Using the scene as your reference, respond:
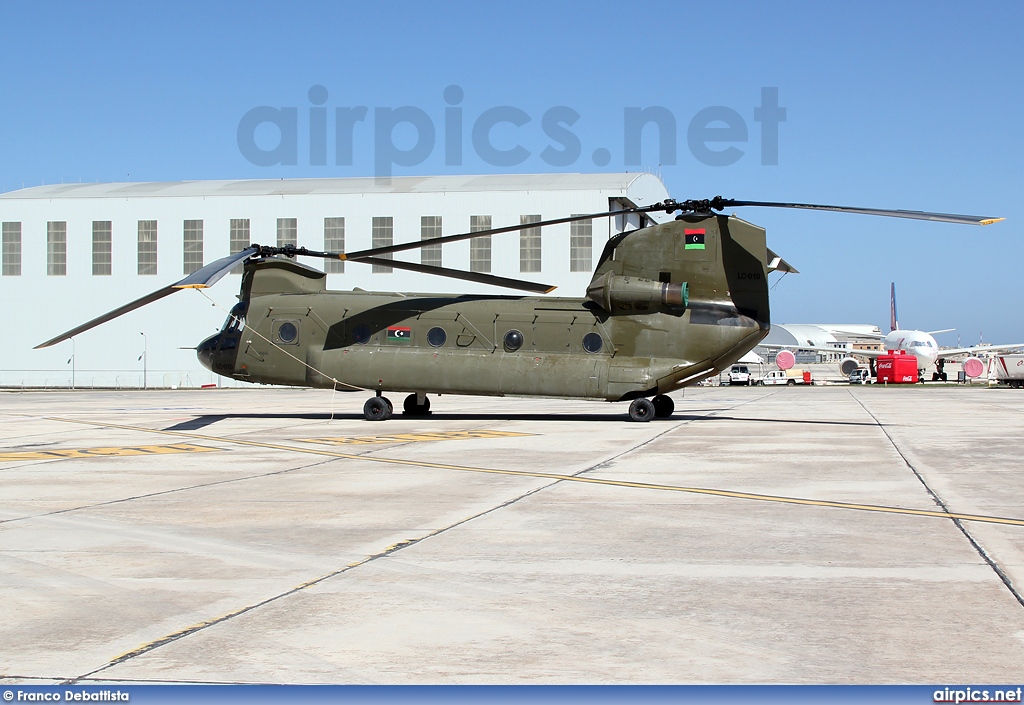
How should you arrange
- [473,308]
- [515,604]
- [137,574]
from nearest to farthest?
[515,604], [137,574], [473,308]

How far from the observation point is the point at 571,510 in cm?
923

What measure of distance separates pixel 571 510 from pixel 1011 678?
17.1 ft

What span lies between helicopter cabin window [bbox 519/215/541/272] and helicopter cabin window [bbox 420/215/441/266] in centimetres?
493

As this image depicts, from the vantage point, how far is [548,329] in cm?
2202

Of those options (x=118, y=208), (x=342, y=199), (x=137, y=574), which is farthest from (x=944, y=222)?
(x=118, y=208)

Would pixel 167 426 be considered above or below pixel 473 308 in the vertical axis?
below

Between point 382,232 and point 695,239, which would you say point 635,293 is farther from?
point 382,232

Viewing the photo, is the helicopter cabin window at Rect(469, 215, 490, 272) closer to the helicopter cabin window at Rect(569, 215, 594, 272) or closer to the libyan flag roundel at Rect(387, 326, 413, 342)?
the helicopter cabin window at Rect(569, 215, 594, 272)

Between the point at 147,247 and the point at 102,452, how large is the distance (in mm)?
48532

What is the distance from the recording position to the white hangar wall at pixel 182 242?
55.8 meters

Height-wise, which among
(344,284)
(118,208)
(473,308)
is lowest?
(473,308)

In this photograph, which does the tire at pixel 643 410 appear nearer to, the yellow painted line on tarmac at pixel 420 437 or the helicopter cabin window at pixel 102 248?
the yellow painted line on tarmac at pixel 420 437

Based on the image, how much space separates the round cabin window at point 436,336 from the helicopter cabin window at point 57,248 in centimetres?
4730

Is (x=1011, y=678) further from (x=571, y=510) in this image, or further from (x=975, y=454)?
(x=975, y=454)
